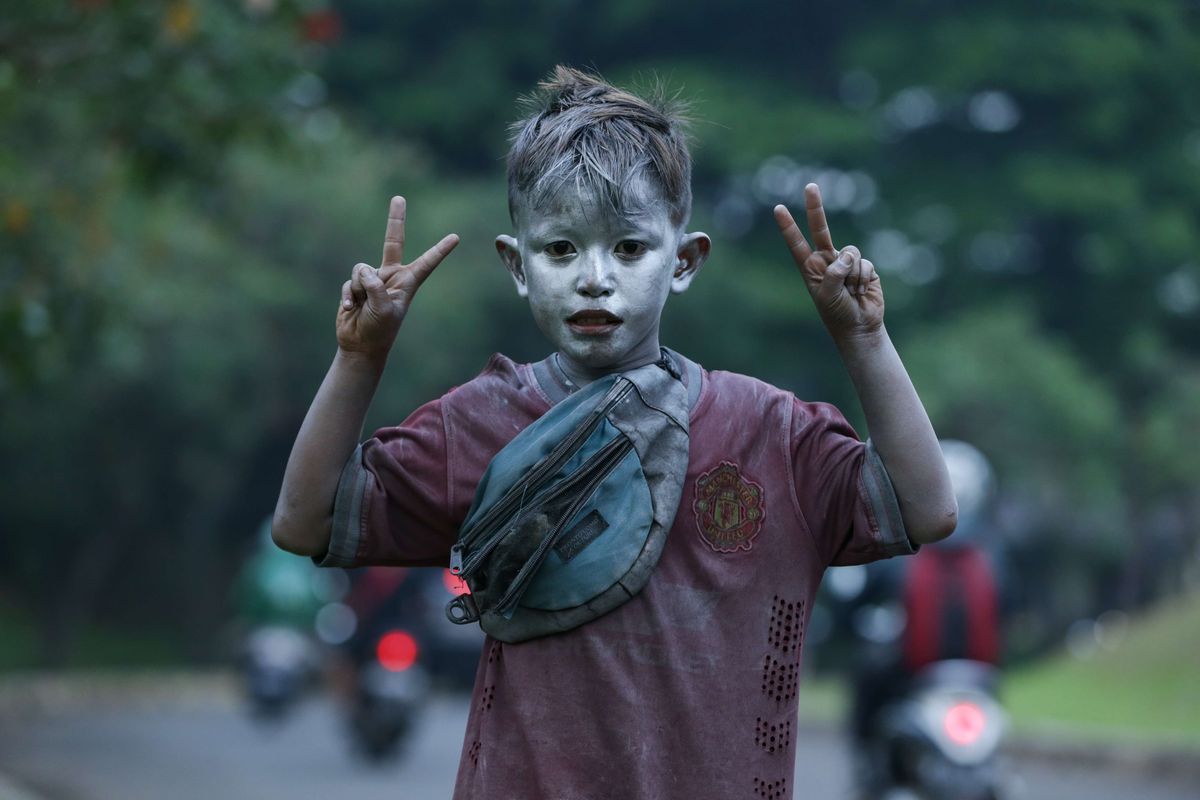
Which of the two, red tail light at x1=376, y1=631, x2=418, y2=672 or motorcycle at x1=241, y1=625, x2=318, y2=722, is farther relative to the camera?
motorcycle at x1=241, y1=625, x2=318, y2=722

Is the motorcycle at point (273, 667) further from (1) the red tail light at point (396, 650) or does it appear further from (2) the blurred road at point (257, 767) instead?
(1) the red tail light at point (396, 650)

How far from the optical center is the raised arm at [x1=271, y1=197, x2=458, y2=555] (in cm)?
260

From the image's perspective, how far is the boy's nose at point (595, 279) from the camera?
262cm

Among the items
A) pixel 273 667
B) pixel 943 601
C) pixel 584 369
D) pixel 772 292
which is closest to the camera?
pixel 584 369

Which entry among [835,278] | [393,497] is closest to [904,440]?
[835,278]

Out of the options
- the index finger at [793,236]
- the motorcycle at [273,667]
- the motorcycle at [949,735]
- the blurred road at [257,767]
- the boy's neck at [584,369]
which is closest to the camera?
the index finger at [793,236]

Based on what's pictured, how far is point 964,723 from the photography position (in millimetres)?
7125

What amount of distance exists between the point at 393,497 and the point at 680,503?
42cm

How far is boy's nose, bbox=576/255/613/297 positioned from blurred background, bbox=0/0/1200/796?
12054mm

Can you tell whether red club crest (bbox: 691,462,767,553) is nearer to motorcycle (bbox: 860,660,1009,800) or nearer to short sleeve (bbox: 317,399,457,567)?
short sleeve (bbox: 317,399,457,567)

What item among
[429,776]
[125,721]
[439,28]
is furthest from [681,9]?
[429,776]

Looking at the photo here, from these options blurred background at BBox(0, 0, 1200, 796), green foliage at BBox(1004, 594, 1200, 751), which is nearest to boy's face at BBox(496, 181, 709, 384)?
green foliage at BBox(1004, 594, 1200, 751)

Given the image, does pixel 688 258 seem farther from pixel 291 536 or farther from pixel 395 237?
pixel 291 536

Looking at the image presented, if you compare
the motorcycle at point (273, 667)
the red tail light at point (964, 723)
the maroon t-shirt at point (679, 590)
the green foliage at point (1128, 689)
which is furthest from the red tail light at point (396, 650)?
the maroon t-shirt at point (679, 590)
